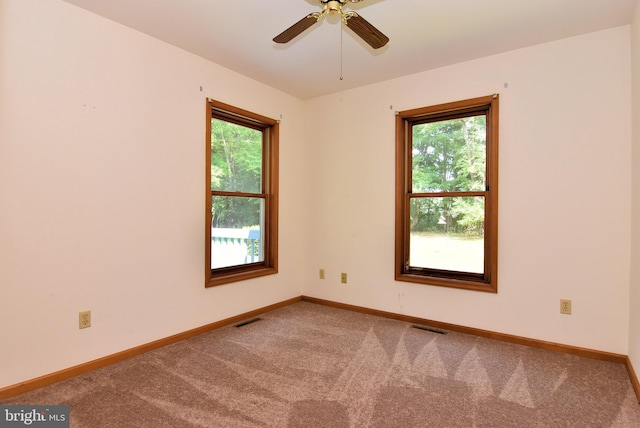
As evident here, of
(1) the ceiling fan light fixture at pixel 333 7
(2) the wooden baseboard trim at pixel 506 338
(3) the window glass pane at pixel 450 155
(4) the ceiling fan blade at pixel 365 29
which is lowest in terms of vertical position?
(2) the wooden baseboard trim at pixel 506 338

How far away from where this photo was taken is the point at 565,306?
2.64m

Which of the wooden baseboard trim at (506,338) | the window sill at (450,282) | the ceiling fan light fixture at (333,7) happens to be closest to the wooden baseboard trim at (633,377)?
the wooden baseboard trim at (506,338)

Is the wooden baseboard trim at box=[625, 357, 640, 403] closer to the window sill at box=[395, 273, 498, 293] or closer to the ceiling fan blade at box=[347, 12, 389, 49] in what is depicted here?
the window sill at box=[395, 273, 498, 293]

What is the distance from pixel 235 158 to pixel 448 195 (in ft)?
7.31

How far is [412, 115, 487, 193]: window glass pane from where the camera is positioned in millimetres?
3121

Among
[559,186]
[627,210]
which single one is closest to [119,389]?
[559,186]

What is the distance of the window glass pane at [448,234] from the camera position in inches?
124

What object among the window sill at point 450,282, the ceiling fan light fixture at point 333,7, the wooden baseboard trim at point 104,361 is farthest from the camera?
the window sill at point 450,282

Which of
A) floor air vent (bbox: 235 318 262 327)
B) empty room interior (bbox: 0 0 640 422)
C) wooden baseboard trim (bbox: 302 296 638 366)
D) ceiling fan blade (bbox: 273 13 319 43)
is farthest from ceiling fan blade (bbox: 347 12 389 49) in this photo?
floor air vent (bbox: 235 318 262 327)

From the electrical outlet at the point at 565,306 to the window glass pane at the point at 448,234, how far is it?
66 centimetres

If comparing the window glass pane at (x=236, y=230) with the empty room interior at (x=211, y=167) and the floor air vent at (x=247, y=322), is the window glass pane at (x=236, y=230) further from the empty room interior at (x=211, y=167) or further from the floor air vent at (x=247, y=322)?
the floor air vent at (x=247, y=322)

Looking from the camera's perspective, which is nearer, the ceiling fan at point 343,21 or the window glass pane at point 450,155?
the ceiling fan at point 343,21

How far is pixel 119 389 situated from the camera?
2068mm

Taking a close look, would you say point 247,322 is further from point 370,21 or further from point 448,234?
point 370,21
